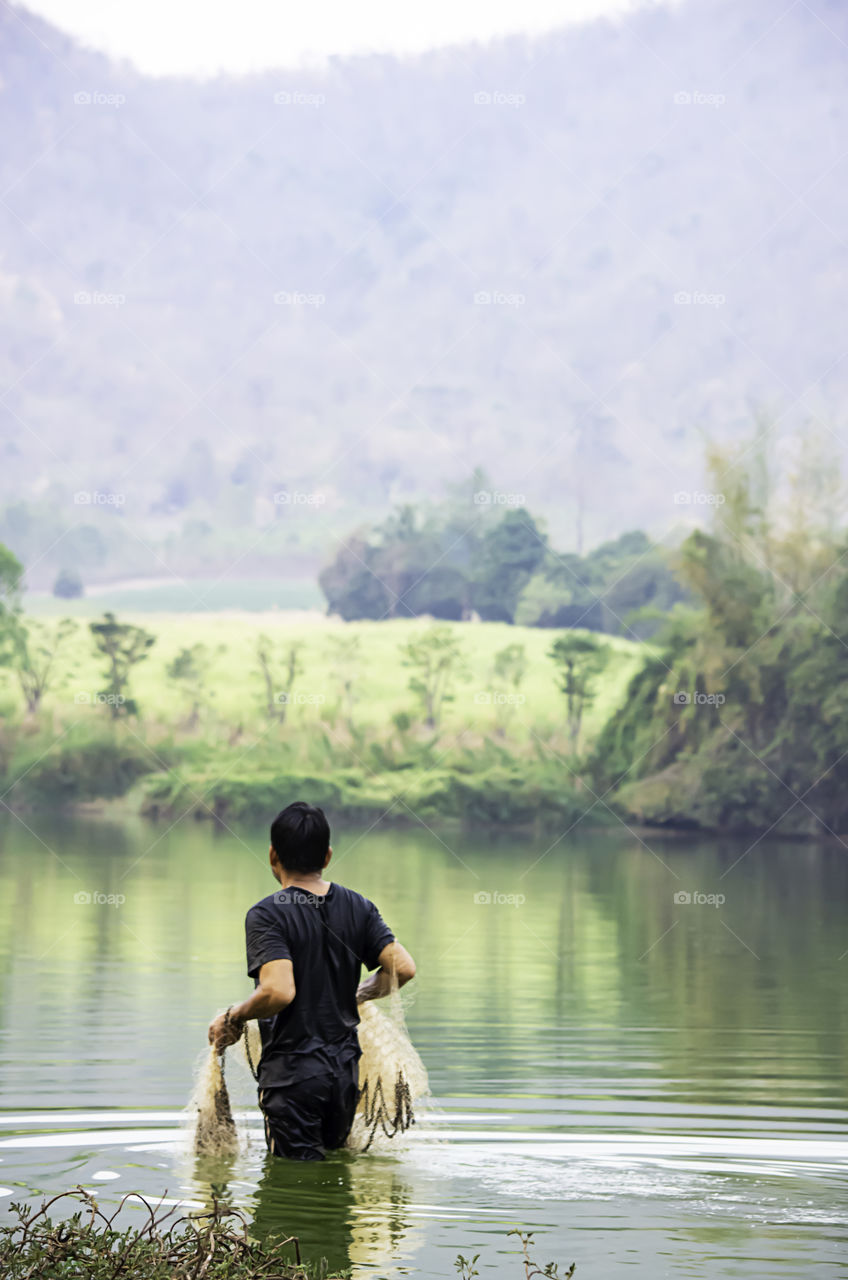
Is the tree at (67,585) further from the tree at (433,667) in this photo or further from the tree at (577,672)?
the tree at (577,672)

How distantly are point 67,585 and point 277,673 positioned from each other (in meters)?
12.9

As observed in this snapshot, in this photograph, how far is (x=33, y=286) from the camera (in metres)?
67.9

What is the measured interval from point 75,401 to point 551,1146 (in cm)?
6574

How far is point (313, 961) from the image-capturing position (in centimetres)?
561

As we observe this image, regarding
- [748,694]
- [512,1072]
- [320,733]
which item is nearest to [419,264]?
[320,733]

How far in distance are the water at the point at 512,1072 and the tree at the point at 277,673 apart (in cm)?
2958

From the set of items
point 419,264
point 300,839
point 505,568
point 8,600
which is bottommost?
A: point 300,839

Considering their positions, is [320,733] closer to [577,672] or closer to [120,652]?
[120,652]

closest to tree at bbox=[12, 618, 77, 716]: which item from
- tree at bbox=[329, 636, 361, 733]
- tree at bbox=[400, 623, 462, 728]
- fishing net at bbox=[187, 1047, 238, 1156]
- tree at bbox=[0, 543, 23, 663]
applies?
tree at bbox=[0, 543, 23, 663]

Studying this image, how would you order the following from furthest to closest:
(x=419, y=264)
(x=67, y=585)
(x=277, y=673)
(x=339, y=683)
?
(x=419, y=264), (x=67, y=585), (x=277, y=673), (x=339, y=683)

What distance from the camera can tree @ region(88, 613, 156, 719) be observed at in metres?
50.6

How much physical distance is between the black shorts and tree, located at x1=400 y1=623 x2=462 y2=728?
44663mm

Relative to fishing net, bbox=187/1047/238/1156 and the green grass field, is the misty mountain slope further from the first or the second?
fishing net, bbox=187/1047/238/1156

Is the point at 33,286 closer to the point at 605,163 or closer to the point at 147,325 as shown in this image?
the point at 147,325
